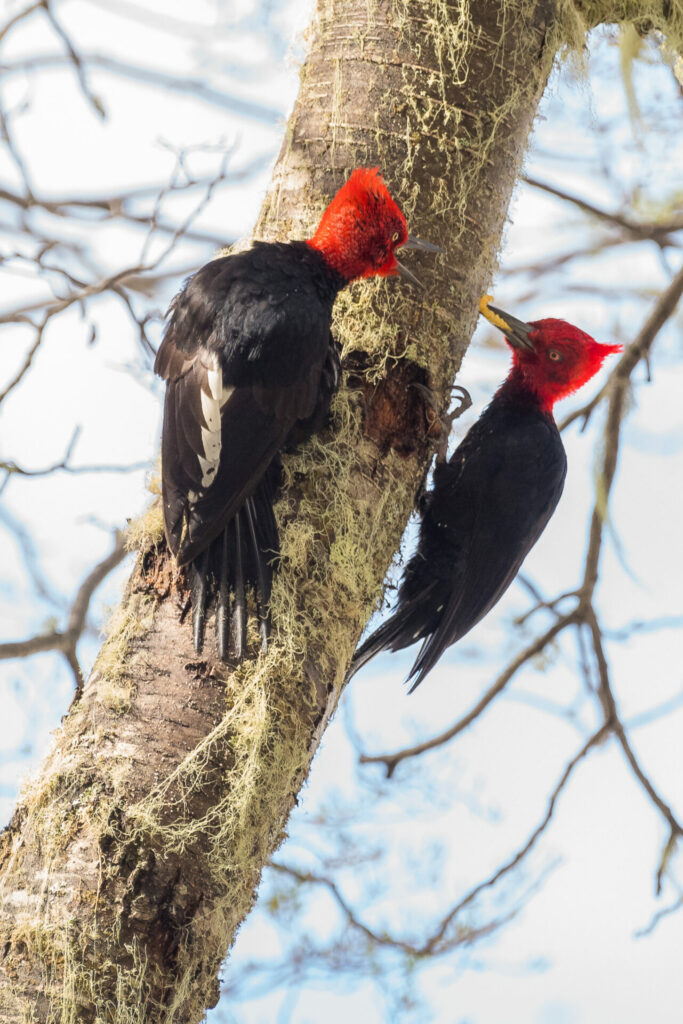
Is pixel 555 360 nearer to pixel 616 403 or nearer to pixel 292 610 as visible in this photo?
pixel 616 403

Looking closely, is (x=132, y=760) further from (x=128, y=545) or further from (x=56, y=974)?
(x=128, y=545)

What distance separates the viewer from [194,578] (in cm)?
196

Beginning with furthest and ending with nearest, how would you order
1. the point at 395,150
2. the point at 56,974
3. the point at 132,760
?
1. the point at 395,150
2. the point at 132,760
3. the point at 56,974

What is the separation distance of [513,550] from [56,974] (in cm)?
168

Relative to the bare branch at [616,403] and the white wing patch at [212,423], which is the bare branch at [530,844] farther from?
the white wing patch at [212,423]

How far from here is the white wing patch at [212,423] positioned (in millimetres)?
1949

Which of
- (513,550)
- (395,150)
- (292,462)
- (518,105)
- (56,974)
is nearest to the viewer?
(56,974)

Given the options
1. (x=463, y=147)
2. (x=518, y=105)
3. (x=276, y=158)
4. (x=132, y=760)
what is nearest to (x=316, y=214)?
(x=276, y=158)

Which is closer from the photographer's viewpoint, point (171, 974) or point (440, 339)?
point (171, 974)

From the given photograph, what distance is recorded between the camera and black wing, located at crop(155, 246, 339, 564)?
195 cm

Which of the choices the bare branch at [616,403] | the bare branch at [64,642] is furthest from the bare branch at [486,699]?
the bare branch at [64,642]

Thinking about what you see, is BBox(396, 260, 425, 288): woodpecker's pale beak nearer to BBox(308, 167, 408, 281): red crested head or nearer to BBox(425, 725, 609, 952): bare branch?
BBox(308, 167, 408, 281): red crested head

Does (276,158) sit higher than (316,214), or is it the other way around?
(276,158)

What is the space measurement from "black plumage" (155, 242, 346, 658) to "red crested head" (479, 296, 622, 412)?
1056 mm
